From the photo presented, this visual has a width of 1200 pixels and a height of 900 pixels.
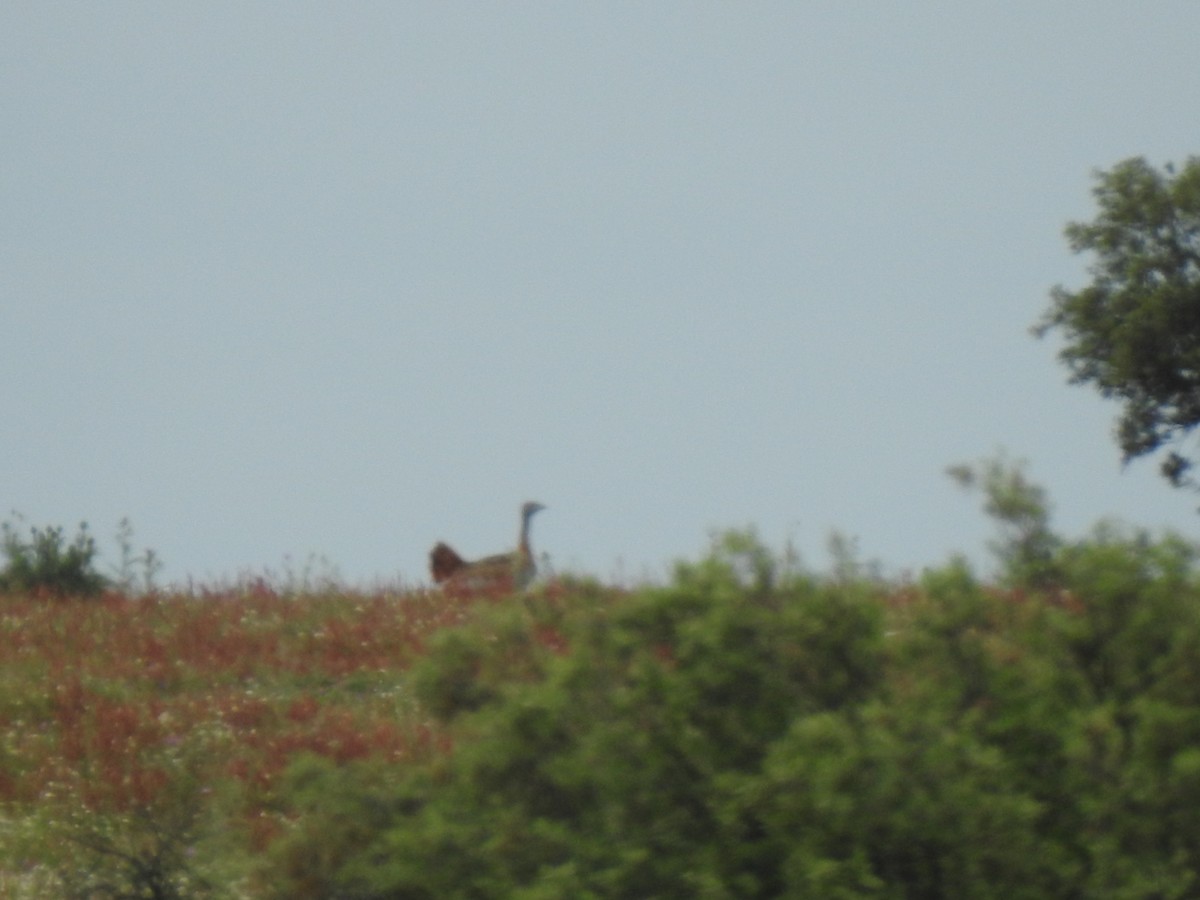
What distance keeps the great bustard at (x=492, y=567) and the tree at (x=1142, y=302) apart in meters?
17.0

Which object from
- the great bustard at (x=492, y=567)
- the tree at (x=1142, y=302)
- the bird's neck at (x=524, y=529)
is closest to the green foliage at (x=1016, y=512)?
the great bustard at (x=492, y=567)

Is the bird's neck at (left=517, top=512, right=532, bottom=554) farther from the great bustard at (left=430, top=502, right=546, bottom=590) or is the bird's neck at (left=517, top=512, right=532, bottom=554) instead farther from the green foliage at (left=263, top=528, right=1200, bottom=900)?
the green foliage at (left=263, top=528, right=1200, bottom=900)

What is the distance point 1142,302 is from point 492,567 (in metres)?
19.0

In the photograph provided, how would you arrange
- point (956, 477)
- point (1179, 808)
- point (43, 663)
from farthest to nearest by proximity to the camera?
point (43, 663) < point (956, 477) < point (1179, 808)

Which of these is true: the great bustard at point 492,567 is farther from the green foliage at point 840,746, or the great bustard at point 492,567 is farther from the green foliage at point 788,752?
the green foliage at point 840,746

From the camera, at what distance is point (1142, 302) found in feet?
123

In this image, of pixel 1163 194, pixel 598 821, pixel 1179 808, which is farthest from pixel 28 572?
pixel 1163 194

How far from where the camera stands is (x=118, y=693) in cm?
1558

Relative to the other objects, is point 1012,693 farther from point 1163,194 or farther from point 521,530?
point 1163,194

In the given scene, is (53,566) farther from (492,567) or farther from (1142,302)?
(1142,302)

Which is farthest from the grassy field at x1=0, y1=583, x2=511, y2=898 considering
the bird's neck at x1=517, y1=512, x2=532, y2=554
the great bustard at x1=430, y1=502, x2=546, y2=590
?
the bird's neck at x1=517, y1=512, x2=532, y2=554

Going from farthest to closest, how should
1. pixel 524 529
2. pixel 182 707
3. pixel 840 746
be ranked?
pixel 524 529, pixel 182 707, pixel 840 746

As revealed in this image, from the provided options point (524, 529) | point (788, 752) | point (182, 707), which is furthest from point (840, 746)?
point (524, 529)

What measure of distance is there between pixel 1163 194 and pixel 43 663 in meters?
28.4
